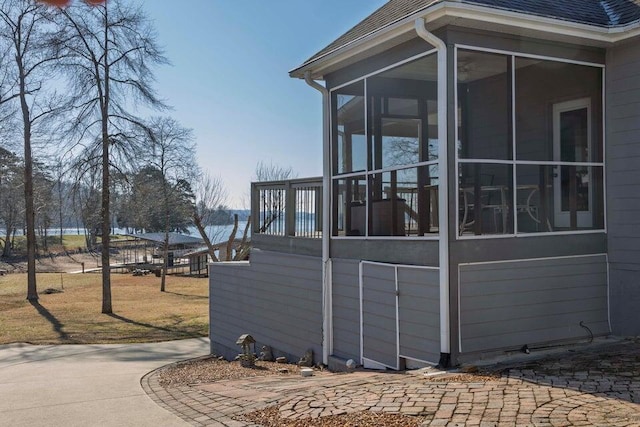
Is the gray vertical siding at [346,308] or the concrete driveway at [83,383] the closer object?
the concrete driveway at [83,383]

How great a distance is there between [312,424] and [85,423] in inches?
107

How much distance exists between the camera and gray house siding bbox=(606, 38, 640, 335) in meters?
6.79

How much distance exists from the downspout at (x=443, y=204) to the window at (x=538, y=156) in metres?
0.25

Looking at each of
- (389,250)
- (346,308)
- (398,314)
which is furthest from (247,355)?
(389,250)

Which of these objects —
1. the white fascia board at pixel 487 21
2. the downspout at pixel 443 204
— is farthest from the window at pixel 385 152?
the downspout at pixel 443 204

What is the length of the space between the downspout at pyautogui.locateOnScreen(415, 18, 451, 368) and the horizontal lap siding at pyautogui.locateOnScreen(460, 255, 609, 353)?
0.20 metres

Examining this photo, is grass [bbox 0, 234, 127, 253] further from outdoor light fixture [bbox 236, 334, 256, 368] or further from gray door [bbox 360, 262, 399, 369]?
gray door [bbox 360, 262, 399, 369]

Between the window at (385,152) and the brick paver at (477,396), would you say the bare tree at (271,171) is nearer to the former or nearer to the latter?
the window at (385,152)

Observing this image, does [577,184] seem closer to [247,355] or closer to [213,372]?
[247,355]

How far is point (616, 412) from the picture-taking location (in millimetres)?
3973

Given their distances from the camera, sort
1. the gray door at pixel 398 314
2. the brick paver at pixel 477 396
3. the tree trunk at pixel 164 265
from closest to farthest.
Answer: the brick paver at pixel 477 396
the gray door at pixel 398 314
the tree trunk at pixel 164 265

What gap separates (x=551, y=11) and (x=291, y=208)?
190 inches

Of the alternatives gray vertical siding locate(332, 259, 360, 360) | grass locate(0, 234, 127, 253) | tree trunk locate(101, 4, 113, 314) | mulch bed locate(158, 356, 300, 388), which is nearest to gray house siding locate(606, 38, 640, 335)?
gray vertical siding locate(332, 259, 360, 360)

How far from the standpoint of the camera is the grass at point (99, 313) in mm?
17375
